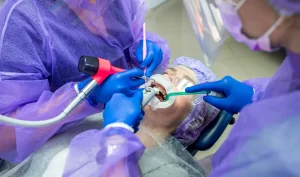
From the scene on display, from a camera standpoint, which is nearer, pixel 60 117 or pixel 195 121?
pixel 60 117

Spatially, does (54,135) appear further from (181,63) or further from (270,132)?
(270,132)

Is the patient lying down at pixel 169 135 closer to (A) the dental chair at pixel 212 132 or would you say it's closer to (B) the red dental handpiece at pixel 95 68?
(A) the dental chair at pixel 212 132

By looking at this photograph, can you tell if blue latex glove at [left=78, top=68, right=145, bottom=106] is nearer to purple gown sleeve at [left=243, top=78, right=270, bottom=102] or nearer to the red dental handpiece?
the red dental handpiece

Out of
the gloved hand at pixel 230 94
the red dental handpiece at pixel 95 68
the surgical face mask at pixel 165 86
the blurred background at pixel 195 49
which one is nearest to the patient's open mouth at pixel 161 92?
the surgical face mask at pixel 165 86

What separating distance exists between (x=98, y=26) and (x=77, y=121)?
15.0 inches

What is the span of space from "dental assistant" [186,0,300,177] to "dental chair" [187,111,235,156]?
0.51 meters

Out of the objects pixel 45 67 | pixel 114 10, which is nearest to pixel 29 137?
pixel 45 67

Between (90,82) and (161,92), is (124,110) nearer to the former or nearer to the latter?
(90,82)

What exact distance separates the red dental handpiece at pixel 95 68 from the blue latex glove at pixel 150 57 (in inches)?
10.1

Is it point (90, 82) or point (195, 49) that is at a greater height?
point (90, 82)

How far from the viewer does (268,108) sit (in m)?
0.74

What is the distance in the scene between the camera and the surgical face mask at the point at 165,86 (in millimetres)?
1294

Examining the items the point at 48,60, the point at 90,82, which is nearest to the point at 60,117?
the point at 90,82

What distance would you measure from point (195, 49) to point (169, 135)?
53.8 inches
